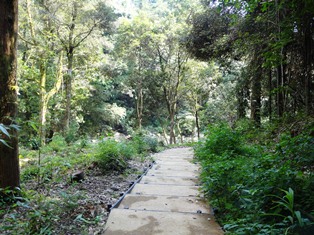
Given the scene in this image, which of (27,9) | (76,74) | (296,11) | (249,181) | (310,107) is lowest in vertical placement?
(249,181)

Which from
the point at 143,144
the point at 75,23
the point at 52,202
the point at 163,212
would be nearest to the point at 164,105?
the point at 75,23

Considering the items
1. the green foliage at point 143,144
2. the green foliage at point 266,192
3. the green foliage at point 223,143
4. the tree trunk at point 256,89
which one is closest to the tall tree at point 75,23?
the green foliage at point 143,144

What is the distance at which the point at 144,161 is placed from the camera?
22.9 feet

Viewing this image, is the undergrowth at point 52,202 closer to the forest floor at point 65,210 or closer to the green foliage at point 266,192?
the forest floor at point 65,210

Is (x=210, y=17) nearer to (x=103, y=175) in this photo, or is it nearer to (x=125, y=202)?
(x=103, y=175)

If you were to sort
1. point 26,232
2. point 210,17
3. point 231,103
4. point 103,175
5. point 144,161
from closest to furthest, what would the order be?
1. point 26,232
2. point 103,175
3. point 144,161
4. point 210,17
5. point 231,103

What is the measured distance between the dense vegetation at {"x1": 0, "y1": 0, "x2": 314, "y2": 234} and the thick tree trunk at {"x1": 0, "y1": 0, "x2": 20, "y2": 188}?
2 centimetres

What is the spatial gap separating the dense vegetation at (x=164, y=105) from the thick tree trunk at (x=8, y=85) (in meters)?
0.02

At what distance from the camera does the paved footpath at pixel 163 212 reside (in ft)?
7.89

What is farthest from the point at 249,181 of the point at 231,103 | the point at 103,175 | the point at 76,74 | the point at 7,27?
the point at 76,74

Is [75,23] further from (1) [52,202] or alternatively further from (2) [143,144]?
(1) [52,202]

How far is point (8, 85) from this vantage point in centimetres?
315

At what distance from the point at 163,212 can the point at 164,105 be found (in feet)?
60.4

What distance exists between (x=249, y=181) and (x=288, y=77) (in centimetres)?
471
